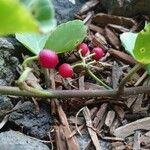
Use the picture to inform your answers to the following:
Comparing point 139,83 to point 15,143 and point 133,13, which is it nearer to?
point 133,13

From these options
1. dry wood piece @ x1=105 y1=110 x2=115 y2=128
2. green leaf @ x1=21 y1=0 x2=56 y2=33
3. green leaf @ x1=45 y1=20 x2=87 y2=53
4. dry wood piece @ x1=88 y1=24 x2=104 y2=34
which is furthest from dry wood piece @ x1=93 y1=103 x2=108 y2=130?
green leaf @ x1=21 y1=0 x2=56 y2=33

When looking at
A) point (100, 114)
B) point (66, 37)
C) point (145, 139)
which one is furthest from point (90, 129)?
point (66, 37)

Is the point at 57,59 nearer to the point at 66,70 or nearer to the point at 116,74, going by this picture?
the point at 66,70

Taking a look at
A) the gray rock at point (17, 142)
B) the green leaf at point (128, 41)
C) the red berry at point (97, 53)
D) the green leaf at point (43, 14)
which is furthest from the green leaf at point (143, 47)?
the green leaf at point (43, 14)

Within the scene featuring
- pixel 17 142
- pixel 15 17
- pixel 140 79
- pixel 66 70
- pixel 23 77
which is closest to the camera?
pixel 15 17

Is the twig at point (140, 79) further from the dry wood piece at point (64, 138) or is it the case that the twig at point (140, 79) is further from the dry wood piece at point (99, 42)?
the dry wood piece at point (64, 138)

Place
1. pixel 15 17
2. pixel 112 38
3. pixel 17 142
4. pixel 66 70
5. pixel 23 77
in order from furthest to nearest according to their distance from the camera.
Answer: pixel 112 38
pixel 66 70
pixel 17 142
pixel 23 77
pixel 15 17
